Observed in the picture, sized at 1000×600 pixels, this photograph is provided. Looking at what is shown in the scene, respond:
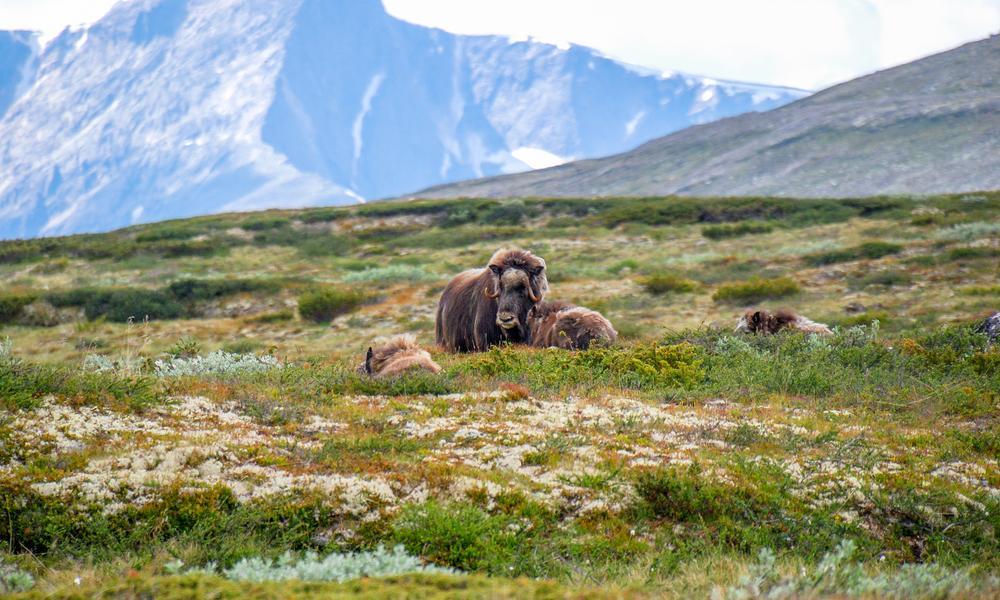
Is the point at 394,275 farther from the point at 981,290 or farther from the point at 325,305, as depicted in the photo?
the point at 981,290

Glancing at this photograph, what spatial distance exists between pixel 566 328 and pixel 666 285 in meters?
12.7

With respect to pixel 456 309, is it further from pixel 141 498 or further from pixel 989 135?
pixel 989 135

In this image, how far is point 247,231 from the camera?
173ft

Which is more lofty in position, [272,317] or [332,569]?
[272,317]

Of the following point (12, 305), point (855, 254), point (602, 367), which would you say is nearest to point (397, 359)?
point (602, 367)

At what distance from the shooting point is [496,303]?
53.5ft

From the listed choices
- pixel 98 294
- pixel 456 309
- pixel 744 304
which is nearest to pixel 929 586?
pixel 456 309

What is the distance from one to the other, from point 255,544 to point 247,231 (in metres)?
49.9

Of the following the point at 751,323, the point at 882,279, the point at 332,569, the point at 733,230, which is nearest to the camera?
the point at 332,569

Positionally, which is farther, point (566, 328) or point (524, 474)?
point (566, 328)

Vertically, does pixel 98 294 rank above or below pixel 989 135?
below

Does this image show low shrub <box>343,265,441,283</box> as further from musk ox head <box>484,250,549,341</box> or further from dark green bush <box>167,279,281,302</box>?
musk ox head <box>484,250,549,341</box>

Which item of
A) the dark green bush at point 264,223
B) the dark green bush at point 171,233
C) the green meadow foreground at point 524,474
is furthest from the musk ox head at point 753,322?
the dark green bush at point 264,223

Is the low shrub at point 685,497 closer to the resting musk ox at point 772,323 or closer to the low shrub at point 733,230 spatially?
the resting musk ox at point 772,323
